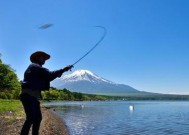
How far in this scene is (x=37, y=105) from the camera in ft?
34.2

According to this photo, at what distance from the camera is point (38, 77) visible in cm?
1034

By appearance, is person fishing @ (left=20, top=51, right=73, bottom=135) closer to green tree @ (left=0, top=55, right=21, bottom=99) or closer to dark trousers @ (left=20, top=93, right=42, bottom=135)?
dark trousers @ (left=20, top=93, right=42, bottom=135)

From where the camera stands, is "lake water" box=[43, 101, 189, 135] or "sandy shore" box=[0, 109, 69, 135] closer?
"sandy shore" box=[0, 109, 69, 135]

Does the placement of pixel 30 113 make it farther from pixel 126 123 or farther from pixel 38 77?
pixel 126 123

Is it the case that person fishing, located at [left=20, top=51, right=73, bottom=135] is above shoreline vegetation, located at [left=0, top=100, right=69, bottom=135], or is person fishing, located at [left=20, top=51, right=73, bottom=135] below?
above

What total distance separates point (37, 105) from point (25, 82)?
30.6 inches

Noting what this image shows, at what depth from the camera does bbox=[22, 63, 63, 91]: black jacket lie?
10.3 m

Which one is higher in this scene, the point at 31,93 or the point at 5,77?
the point at 5,77

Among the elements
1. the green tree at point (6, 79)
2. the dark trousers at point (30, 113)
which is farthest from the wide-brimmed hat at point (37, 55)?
the green tree at point (6, 79)

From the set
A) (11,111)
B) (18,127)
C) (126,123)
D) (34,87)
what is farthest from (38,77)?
(126,123)

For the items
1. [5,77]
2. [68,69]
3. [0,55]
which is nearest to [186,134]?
[68,69]

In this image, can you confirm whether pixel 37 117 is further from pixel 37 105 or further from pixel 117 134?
pixel 117 134

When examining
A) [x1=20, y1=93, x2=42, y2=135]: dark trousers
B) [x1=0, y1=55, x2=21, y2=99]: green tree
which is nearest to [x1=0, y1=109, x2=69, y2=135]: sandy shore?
[x1=20, y1=93, x2=42, y2=135]: dark trousers

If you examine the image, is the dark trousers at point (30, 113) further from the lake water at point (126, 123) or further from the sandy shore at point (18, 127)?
the lake water at point (126, 123)
